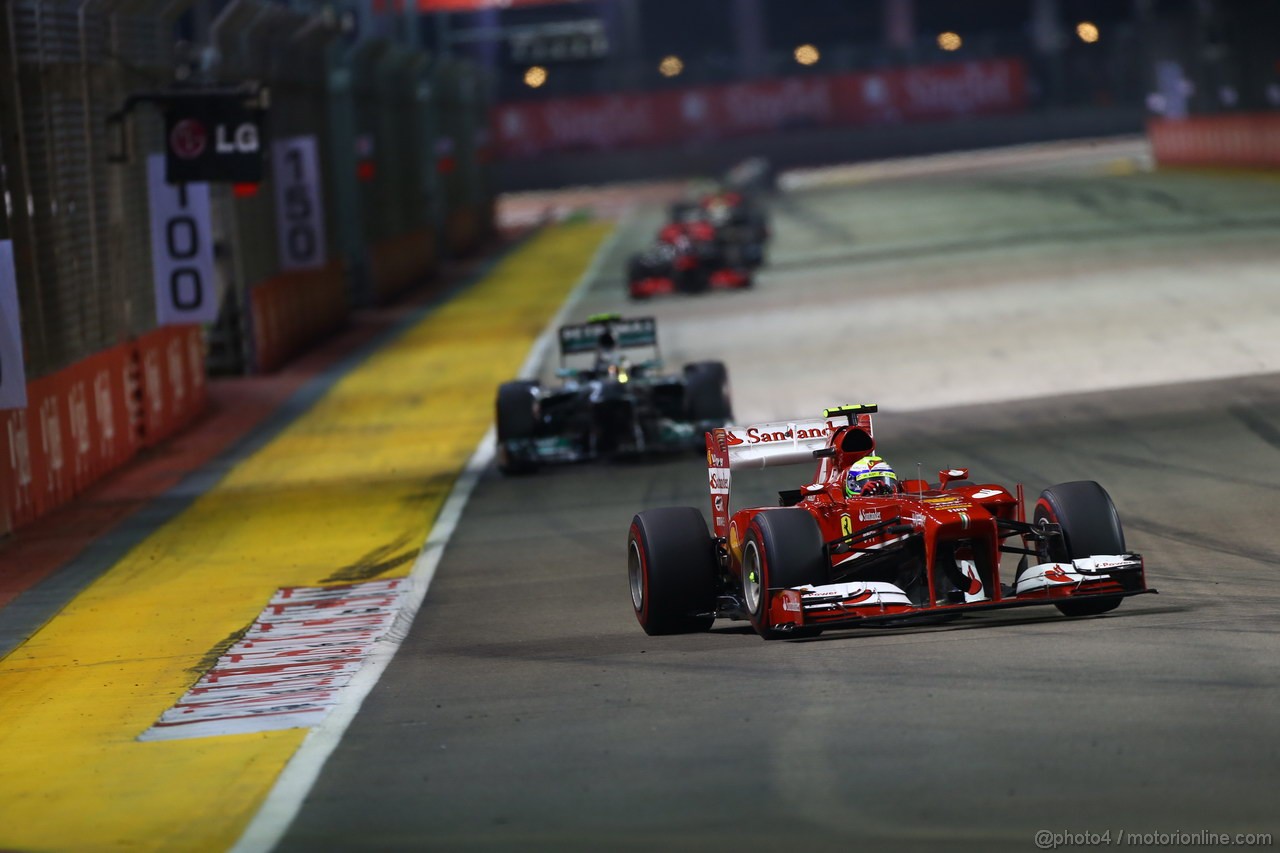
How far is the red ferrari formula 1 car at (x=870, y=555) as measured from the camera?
1112cm

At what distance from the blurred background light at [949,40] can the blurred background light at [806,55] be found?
5.50 metres

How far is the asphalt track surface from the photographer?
26.1 feet

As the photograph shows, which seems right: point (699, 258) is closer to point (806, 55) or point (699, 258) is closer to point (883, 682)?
point (883, 682)

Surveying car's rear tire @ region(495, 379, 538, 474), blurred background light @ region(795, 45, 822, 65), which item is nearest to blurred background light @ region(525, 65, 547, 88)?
blurred background light @ region(795, 45, 822, 65)

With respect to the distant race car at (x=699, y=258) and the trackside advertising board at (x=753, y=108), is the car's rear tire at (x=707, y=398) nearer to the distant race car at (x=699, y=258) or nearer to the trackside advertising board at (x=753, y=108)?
the distant race car at (x=699, y=258)

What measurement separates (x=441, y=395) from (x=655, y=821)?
20770 mm

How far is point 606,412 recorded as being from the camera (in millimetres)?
20641

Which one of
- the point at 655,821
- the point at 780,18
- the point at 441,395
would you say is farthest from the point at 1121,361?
the point at 780,18

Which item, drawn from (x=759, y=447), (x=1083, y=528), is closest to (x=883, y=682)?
(x=1083, y=528)

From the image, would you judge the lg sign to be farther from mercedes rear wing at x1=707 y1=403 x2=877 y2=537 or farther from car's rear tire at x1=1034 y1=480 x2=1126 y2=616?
car's rear tire at x1=1034 y1=480 x2=1126 y2=616

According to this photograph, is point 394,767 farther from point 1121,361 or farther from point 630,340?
point 1121,361

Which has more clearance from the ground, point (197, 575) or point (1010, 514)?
point (1010, 514)

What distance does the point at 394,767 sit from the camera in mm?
9297

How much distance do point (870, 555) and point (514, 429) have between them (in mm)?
9507
